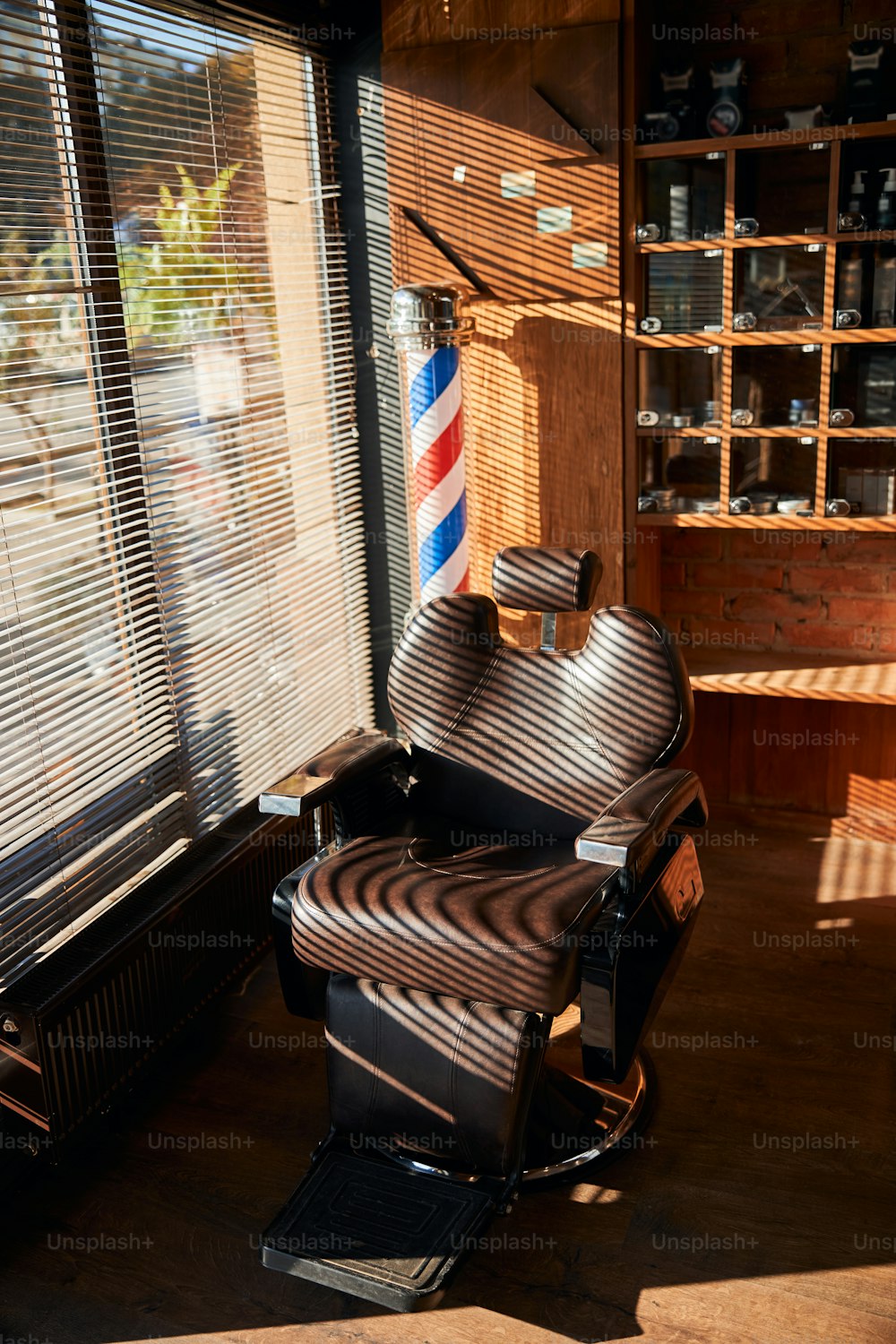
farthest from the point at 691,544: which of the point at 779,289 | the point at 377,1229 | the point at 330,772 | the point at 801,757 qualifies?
the point at 377,1229

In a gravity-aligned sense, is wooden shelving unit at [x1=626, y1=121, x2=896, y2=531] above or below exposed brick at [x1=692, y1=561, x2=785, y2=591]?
above

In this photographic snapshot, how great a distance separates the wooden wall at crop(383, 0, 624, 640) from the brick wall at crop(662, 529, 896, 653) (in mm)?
440

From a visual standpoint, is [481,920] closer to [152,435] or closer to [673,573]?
[152,435]

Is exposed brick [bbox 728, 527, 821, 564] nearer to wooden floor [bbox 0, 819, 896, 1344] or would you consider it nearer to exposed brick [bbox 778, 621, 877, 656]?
exposed brick [bbox 778, 621, 877, 656]

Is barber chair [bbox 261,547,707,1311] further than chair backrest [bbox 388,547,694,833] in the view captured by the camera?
No

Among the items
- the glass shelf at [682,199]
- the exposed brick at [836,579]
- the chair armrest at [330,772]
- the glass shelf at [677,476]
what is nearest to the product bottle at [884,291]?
the glass shelf at [682,199]

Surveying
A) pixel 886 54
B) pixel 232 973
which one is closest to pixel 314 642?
pixel 232 973

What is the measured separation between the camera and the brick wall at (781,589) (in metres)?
3.47

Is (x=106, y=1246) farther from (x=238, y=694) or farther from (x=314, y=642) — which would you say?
(x=314, y=642)

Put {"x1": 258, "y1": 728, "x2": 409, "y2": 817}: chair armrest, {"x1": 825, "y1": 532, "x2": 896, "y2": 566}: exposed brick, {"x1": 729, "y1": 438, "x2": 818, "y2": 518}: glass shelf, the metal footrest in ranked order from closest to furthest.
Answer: the metal footrest < {"x1": 258, "y1": 728, "x2": 409, "y2": 817}: chair armrest < {"x1": 729, "y1": 438, "x2": 818, "y2": 518}: glass shelf < {"x1": 825, "y1": 532, "x2": 896, "y2": 566}: exposed brick

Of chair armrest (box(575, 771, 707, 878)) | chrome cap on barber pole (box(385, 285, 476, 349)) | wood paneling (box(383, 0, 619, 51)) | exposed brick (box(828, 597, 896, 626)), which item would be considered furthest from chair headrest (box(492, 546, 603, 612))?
wood paneling (box(383, 0, 619, 51))

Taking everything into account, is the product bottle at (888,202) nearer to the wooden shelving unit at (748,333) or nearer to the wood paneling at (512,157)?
the wooden shelving unit at (748,333)

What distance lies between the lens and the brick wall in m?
3.47

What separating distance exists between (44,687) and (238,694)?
709 mm
